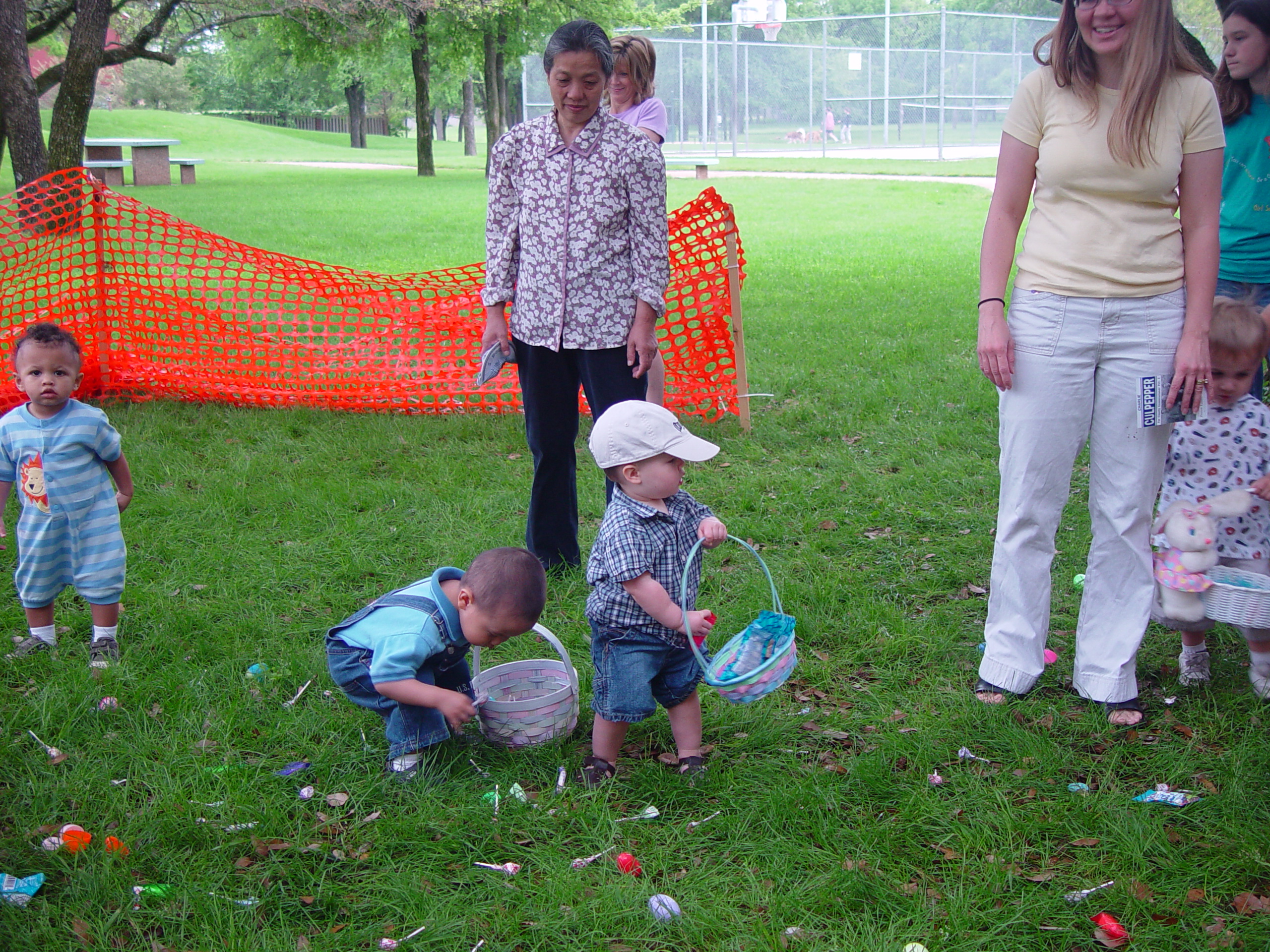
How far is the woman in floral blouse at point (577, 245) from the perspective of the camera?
3.95 meters

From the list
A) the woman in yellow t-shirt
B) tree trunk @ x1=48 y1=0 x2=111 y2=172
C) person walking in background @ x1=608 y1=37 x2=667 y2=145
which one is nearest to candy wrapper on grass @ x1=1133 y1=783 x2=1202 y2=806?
the woman in yellow t-shirt

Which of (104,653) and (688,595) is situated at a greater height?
(688,595)

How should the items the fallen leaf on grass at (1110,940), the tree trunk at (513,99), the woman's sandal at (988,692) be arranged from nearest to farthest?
1. the fallen leaf on grass at (1110,940)
2. the woman's sandal at (988,692)
3. the tree trunk at (513,99)

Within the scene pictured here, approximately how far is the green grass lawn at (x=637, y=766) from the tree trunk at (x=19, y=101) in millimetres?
8691

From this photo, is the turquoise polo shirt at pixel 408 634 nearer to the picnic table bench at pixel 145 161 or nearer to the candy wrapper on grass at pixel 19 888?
the candy wrapper on grass at pixel 19 888

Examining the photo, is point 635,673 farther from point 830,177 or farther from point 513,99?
point 513,99

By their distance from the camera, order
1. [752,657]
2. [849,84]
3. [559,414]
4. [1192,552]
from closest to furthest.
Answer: [752,657], [1192,552], [559,414], [849,84]

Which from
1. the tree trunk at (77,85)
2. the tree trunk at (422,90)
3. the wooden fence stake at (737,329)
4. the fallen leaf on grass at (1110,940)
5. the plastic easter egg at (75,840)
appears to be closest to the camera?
the fallen leaf on grass at (1110,940)

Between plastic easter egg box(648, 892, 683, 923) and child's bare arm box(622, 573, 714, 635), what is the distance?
A: 67 centimetres

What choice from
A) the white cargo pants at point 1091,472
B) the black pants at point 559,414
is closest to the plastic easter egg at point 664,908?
the white cargo pants at point 1091,472

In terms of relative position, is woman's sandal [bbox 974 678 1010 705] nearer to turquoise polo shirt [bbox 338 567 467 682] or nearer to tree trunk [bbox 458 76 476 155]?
turquoise polo shirt [bbox 338 567 467 682]

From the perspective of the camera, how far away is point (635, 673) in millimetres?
3057

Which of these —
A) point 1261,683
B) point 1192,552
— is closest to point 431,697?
point 1192,552

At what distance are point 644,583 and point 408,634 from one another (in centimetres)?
69
